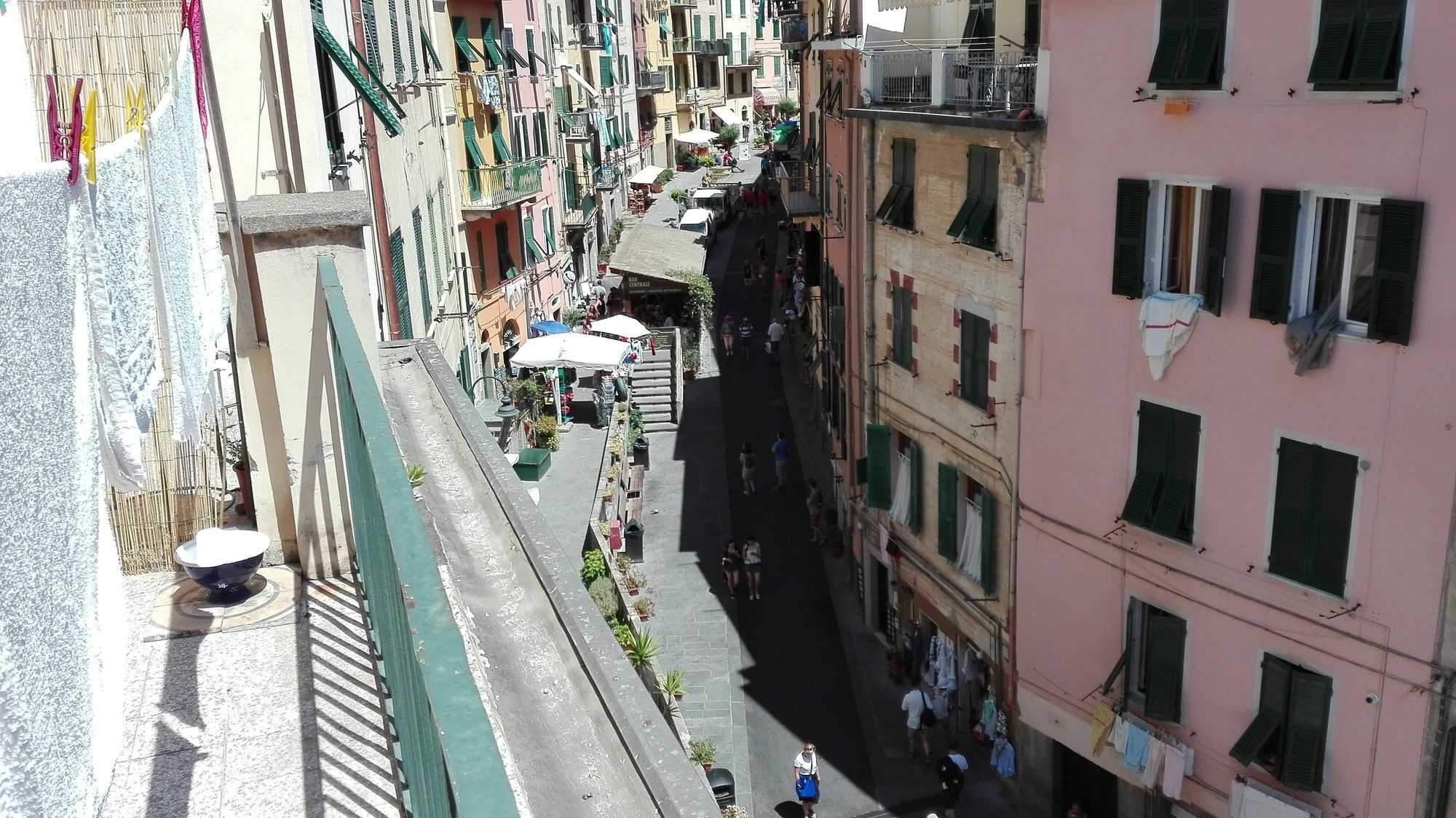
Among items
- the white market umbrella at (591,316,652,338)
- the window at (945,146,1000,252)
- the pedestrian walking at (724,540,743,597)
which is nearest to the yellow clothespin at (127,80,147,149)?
the window at (945,146,1000,252)

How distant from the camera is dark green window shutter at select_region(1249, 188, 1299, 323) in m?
13.8

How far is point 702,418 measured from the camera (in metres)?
39.8

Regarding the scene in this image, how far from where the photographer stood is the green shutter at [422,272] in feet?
81.6

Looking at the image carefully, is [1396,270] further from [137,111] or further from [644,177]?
[644,177]

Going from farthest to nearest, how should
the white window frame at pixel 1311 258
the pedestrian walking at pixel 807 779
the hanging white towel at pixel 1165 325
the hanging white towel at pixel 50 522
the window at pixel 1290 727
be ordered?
the pedestrian walking at pixel 807 779 < the hanging white towel at pixel 1165 325 < the window at pixel 1290 727 < the white window frame at pixel 1311 258 < the hanging white towel at pixel 50 522

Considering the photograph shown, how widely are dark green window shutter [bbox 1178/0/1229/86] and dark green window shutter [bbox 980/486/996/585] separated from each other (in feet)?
25.2

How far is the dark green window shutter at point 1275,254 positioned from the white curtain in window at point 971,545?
6.97m

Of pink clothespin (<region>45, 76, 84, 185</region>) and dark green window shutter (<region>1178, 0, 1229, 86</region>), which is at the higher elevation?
dark green window shutter (<region>1178, 0, 1229, 86</region>)

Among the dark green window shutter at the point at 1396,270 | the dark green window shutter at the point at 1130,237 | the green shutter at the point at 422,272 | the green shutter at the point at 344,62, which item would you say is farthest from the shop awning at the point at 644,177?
the dark green window shutter at the point at 1396,270

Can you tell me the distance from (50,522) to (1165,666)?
15.5 metres

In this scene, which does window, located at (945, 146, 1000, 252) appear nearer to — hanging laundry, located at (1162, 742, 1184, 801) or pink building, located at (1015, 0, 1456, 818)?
pink building, located at (1015, 0, 1456, 818)

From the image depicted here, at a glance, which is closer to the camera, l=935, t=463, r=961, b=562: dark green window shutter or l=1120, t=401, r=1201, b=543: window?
l=1120, t=401, r=1201, b=543: window

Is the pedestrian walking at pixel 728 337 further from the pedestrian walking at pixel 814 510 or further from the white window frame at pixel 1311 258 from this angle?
the white window frame at pixel 1311 258

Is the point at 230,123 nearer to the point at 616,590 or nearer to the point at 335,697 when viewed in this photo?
the point at 335,697
